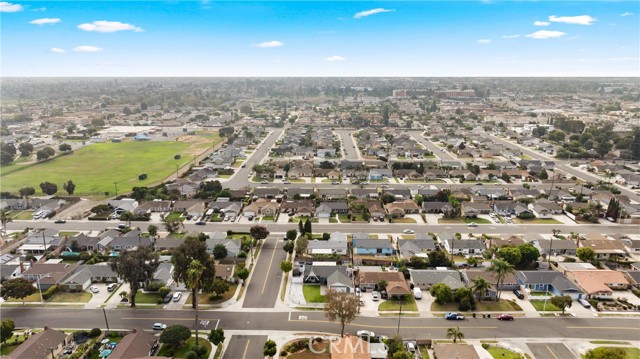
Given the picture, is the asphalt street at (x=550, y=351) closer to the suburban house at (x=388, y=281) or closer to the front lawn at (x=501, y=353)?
the front lawn at (x=501, y=353)

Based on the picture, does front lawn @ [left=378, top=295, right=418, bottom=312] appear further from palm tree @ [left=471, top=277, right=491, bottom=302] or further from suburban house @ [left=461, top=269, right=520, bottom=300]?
suburban house @ [left=461, top=269, right=520, bottom=300]

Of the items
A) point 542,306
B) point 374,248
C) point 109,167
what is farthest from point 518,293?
point 109,167

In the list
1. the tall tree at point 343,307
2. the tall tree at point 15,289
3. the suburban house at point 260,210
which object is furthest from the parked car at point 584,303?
the tall tree at point 15,289

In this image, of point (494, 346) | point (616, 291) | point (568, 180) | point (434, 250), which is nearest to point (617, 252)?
point (616, 291)

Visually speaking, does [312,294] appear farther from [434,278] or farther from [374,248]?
[434,278]

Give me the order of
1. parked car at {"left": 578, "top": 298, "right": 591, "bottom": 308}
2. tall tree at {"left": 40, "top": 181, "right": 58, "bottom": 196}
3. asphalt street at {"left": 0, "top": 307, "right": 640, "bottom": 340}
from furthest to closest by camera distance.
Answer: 1. tall tree at {"left": 40, "top": 181, "right": 58, "bottom": 196}
2. parked car at {"left": 578, "top": 298, "right": 591, "bottom": 308}
3. asphalt street at {"left": 0, "top": 307, "right": 640, "bottom": 340}

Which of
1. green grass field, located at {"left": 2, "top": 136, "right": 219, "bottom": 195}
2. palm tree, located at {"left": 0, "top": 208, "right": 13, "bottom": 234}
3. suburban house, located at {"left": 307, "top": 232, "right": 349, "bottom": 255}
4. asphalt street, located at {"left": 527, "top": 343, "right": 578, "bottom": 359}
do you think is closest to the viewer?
asphalt street, located at {"left": 527, "top": 343, "right": 578, "bottom": 359}

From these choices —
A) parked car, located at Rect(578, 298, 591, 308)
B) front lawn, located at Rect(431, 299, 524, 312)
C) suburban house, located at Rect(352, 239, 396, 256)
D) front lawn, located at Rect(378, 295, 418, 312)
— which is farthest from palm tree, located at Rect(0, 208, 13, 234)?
parked car, located at Rect(578, 298, 591, 308)
